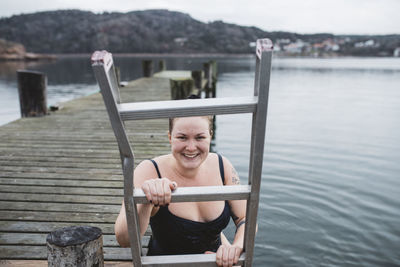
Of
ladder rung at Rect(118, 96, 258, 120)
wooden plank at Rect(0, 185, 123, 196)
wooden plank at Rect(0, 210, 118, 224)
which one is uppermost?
ladder rung at Rect(118, 96, 258, 120)

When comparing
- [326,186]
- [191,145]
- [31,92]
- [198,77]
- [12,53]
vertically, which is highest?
[191,145]

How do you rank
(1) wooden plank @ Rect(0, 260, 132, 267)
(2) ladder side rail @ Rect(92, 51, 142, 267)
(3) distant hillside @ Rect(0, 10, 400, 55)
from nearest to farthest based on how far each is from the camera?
(2) ladder side rail @ Rect(92, 51, 142, 267) < (1) wooden plank @ Rect(0, 260, 132, 267) < (3) distant hillside @ Rect(0, 10, 400, 55)

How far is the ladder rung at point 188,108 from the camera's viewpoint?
126cm

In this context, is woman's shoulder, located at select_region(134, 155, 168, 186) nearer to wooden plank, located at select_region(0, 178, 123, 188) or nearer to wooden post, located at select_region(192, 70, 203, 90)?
wooden plank, located at select_region(0, 178, 123, 188)

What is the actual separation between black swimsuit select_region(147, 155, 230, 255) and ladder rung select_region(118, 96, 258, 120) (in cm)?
81

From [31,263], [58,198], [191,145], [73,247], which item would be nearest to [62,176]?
[58,198]

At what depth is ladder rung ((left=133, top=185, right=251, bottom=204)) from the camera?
146cm

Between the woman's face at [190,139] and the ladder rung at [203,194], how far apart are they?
36 cm

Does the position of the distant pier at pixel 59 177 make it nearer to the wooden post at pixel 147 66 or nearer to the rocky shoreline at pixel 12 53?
the wooden post at pixel 147 66

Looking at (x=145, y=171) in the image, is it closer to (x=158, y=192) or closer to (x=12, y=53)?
(x=158, y=192)

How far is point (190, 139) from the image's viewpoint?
5.89ft

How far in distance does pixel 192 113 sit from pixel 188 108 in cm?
3

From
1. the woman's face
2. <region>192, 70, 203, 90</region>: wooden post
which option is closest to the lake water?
<region>192, 70, 203, 90</region>: wooden post

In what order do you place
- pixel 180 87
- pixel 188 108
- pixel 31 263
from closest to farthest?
pixel 188 108, pixel 31 263, pixel 180 87
